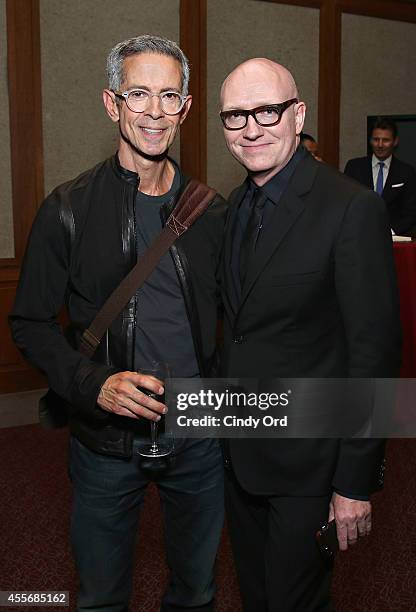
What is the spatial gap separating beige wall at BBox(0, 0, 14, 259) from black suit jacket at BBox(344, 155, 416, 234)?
308 centimetres

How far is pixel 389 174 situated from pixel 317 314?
17.1ft

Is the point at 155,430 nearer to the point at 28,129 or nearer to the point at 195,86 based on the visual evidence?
the point at 28,129

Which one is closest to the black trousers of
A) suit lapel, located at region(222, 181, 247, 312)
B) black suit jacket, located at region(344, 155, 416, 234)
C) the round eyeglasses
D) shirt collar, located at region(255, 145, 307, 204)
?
suit lapel, located at region(222, 181, 247, 312)

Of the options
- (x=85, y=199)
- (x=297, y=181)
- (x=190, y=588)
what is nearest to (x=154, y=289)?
(x=85, y=199)

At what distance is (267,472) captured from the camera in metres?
1.75

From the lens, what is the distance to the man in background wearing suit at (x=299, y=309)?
1596 mm

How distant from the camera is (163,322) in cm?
184

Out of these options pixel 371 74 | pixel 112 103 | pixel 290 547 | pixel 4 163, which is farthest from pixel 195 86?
pixel 290 547

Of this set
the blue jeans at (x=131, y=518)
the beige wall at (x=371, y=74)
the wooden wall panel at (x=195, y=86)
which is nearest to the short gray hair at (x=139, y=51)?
the blue jeans at (x=131, y=518)

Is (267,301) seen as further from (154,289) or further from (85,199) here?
(85,199)

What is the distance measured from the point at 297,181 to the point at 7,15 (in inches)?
152

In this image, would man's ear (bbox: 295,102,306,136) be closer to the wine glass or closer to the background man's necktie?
the wine glass

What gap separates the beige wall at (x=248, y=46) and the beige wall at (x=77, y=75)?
0.77 m

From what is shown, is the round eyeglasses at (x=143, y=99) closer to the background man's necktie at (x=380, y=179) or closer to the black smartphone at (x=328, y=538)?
the black smartphone at (x=328, y=538)
